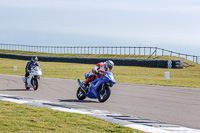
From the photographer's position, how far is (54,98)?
1436 cm

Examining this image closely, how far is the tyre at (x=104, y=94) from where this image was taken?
13.0 meters

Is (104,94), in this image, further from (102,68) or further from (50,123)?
(50,123)

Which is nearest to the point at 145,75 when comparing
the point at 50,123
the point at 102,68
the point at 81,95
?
the point at 81,95

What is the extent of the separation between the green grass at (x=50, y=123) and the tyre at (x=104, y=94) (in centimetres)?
333

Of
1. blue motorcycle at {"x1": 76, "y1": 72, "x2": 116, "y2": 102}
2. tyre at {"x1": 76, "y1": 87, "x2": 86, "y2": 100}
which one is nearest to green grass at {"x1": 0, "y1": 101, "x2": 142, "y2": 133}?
blue motorcycle at {"x1": 76, "y1": 72, "x2": 116, "y2": 102}

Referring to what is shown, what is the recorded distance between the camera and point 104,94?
13117mm

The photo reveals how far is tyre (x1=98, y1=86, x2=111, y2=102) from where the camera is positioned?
13.0m

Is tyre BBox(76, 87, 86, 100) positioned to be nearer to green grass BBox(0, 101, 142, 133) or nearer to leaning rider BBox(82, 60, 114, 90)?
leaning rider BBox(82, 60, 114, 90)

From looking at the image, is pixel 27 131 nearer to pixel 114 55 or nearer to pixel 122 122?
pixel 122 122

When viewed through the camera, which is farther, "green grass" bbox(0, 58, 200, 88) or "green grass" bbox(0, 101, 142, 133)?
"green grass" bbox(0, 58, 200, 88)

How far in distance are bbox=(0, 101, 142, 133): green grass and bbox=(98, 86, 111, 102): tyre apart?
10.9ft

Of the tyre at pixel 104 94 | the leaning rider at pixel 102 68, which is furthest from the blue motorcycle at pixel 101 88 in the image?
the leaning rider at pixel 102 68

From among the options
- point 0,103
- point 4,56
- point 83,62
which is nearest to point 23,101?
point 0,103

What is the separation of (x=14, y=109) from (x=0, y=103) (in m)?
1.48
